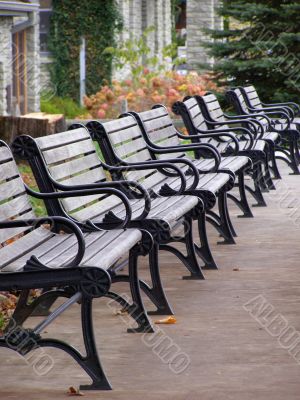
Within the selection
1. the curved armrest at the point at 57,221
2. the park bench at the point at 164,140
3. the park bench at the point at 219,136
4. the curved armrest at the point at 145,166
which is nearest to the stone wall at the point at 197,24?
the park bench at the point at 219,136

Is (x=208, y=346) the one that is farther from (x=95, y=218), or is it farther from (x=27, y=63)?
(x=27, y=63)

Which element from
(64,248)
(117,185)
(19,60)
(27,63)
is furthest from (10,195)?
(27,63)

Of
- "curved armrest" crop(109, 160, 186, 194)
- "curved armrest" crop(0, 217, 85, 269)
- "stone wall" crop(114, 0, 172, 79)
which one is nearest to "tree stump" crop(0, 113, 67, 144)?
"curved armrest" crop(109, 160, 186, 194)

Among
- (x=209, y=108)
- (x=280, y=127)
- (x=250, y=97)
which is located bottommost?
(x=280, y=127)

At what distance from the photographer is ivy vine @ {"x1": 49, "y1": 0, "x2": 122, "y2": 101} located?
31766 mm

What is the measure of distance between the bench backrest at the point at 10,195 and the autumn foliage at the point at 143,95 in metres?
17.8

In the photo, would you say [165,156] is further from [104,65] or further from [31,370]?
[104,65]

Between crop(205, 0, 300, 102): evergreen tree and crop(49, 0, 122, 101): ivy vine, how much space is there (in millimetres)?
7550

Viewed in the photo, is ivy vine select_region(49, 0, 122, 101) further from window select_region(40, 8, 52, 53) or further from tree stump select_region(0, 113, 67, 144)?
tree stump select_region(0, 113, 67, 144)

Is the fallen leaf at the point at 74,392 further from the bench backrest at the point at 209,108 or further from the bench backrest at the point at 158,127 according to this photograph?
the bench backrest at the point at 209,108

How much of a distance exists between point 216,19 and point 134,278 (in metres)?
A: 35.6

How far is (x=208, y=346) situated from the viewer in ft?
21.4

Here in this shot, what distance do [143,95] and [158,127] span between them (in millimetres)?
14756

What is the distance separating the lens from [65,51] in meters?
31.8
